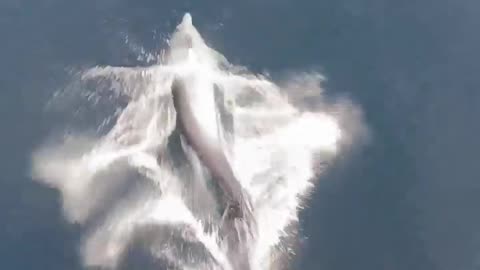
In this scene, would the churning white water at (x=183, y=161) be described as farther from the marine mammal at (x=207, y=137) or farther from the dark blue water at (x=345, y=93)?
the dark blue water at (x=345, y=93)

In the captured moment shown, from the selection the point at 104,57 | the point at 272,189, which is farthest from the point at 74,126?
the point at 272,189

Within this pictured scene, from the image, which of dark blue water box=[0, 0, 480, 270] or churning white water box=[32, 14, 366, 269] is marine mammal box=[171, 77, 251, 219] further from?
dark blue water box=[0, 0, 480, 270]

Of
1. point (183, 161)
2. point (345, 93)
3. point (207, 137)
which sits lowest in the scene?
point (183, 161)

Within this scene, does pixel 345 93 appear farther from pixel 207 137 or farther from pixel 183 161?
pixel 183 161

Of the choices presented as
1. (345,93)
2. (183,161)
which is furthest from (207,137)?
(345,93)

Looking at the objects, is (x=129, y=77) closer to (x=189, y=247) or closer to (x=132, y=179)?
(x=132, y=179)

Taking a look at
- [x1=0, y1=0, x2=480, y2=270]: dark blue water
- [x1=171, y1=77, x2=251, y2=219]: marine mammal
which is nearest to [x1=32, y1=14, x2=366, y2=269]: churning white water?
[x1=171, y1=77, x2=251, y2=219]: marine mammal
